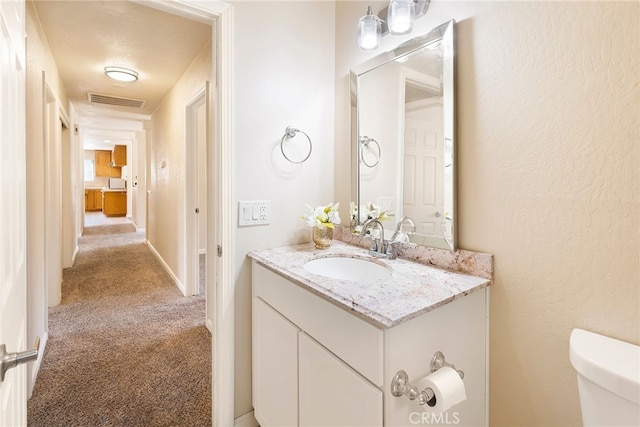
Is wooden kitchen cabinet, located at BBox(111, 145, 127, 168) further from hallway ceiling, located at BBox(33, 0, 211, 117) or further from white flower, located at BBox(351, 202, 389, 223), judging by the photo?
white flower, located at BBox(351, 202, 389, 223)

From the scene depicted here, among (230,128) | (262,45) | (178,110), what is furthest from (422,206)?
(178,110)

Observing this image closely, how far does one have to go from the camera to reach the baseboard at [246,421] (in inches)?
59.8

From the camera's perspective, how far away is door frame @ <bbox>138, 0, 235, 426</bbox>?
4.67ft

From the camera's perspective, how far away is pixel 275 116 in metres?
1.59

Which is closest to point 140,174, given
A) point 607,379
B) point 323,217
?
Result: point 323,217

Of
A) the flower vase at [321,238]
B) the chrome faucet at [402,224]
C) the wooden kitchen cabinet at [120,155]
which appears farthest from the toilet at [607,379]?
the wooden kitchen cabinet at [120,155]

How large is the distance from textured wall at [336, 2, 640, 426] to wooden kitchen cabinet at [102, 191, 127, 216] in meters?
10.5

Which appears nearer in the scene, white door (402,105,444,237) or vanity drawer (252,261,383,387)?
vanity drawer (252,261,383,387)

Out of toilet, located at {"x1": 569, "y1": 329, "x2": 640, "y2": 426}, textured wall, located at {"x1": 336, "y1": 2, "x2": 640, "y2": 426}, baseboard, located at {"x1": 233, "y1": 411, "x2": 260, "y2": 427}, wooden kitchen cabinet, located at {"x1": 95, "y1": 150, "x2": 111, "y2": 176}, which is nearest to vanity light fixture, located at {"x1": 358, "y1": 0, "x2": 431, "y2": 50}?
textured wall, located at {"x1": 336, "y1": 2, "x2": 640, "y2": 426}

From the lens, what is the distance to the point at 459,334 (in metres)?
1.06

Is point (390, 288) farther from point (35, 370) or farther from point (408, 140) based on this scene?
point (35, 370)

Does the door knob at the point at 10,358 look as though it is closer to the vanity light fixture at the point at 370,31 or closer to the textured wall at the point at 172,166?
the vanity light fixture at the point at 370,31

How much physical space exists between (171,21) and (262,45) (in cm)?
116

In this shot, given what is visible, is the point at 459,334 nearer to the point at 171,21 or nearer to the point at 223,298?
the point at 223,298
